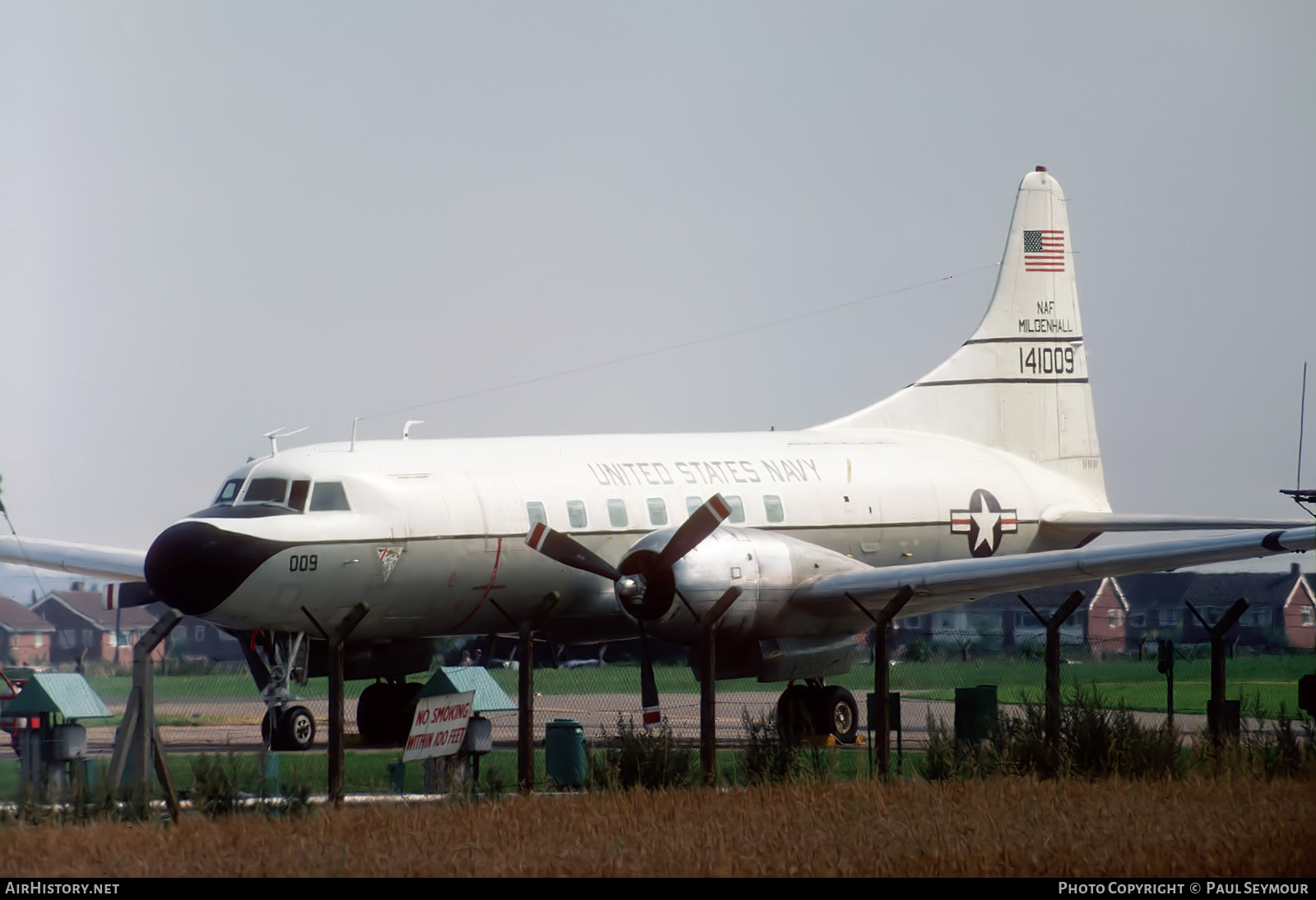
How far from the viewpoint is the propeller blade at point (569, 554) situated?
22.1 meters

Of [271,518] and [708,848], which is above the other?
[271,518]

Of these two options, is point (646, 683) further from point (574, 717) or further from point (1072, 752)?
point (574, 717)

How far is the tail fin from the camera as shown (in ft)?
99.7

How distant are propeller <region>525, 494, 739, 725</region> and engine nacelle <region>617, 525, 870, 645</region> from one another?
15 mm

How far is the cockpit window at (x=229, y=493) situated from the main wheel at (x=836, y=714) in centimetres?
858

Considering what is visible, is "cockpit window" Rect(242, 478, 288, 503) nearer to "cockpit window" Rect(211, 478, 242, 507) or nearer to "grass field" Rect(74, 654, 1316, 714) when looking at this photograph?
"cockpit window" Rect(211, 478, 242, 507)

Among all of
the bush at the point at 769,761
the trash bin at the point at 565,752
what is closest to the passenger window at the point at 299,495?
the trash bin at the point at 565,752

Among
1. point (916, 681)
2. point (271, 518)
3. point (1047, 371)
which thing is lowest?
point (916, 681)

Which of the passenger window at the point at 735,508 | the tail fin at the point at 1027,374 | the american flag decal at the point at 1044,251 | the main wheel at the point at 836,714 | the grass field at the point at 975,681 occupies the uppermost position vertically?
the american flag decal at the point at 1044,251

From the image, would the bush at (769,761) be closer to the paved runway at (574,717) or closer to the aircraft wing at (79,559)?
the paved runway at (574,717)
